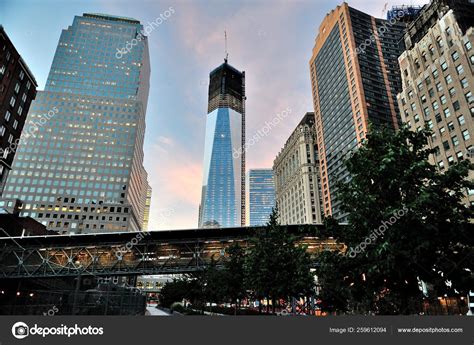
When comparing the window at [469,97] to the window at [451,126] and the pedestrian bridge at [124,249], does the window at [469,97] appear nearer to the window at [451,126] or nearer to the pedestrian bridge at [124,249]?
the window at [451,126]

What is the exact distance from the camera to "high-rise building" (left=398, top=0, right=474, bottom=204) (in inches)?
2165

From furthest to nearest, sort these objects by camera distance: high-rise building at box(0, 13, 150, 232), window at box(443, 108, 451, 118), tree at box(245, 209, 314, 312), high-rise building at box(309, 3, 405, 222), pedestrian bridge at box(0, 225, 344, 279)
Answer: high-rise building at box(0, 13, 150, 232)
high-rise building at box(309, 3, 405, 222)
window at box(443, 108, 451, 118)
pedestrian bridge at box(0, 225, 344, 279)
tree at box(245, 209, 314, 312)

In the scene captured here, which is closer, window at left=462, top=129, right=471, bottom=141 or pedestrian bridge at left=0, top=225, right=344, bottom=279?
pedestrian bridge at left=0, top=225, right=344, bottom=279

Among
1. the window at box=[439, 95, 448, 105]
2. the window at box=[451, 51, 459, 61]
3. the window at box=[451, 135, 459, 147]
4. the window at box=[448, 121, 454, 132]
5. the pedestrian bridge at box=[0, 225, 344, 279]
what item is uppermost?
the window at box=[451, 51, 459, 61]

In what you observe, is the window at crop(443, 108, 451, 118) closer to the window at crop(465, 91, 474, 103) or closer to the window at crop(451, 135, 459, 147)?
the window at crop(465, 91, 474, 103)

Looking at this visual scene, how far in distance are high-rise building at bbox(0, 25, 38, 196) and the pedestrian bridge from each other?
93.7ft

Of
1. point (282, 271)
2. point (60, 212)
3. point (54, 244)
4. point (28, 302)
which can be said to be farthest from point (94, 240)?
point (60, 212)

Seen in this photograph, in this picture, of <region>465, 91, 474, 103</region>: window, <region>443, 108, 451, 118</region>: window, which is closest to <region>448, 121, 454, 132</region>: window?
<region>443, 108, 451, 118</region>: window

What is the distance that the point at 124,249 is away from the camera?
141 feet

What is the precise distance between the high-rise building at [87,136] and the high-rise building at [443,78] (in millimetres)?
110462

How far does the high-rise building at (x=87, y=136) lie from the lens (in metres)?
126

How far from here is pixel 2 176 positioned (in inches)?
2501

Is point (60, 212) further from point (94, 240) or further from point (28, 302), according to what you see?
point (28, 302)

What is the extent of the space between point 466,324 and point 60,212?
459 ft
